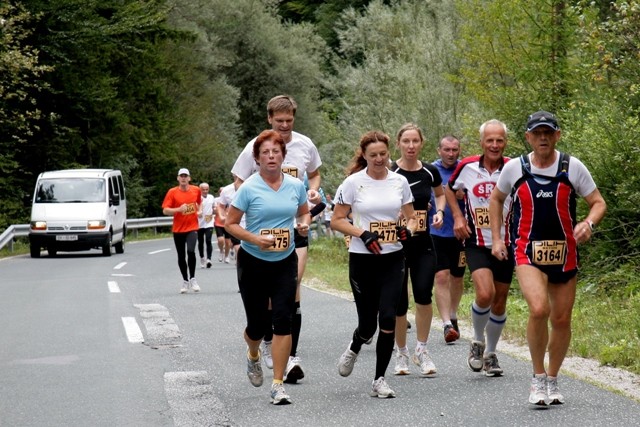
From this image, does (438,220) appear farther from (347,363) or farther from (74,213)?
(74,213)

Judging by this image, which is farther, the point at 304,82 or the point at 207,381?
the point at 304,82

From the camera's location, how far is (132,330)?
1245 centimetres

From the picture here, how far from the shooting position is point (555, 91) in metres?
19.4

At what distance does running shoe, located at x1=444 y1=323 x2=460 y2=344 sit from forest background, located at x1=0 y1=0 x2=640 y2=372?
1.46 metres

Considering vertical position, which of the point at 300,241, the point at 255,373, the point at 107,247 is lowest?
the point at 107,247

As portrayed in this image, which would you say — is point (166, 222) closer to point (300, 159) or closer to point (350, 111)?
point (350, 111)

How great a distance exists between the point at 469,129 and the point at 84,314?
29.3 ft

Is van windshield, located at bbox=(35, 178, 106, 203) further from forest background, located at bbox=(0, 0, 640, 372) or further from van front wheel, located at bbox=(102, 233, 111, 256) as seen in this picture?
forest background, located at bbox=(0, 0, 640, 372)

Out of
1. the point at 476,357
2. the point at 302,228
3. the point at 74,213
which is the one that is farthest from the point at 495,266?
the point at 74,213

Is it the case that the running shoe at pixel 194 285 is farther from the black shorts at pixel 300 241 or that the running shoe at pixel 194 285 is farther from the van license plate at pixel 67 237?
the van license plate at pixel 67 237

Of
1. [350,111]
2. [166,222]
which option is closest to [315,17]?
[166,222]

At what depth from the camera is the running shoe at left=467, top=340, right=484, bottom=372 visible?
9.02m

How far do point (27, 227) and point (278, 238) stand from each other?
26.5 metres

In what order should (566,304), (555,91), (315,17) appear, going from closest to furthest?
Result: (566,304) < (555,91) < (315,17)
